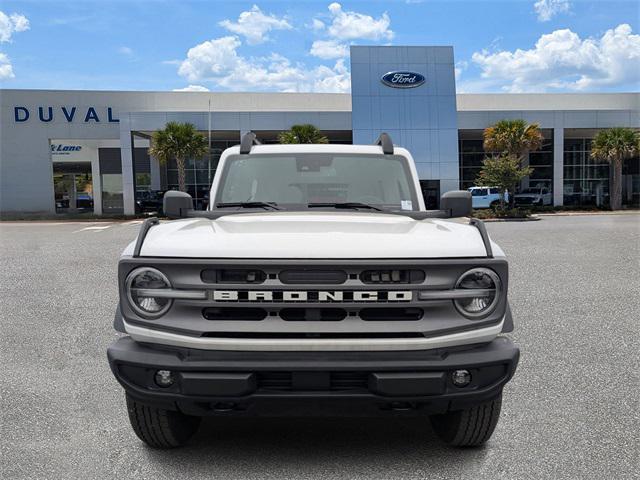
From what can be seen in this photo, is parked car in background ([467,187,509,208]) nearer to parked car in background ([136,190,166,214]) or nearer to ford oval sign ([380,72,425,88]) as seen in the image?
ford oval sign ([380,72,425,88])

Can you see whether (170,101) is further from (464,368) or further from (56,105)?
(464,368)

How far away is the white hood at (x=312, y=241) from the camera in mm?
2820

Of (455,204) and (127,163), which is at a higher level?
(127,163)

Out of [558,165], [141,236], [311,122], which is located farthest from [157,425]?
[558,165]

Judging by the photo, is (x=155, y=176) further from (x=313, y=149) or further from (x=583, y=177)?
(x=313, y=149)

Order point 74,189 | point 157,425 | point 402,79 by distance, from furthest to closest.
→ point 74,189 → point 402,79 → point 157,425

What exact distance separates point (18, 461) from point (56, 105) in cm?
4127

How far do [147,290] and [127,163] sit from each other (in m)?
35.0

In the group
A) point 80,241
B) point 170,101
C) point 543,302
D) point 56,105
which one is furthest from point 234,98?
point 543,302

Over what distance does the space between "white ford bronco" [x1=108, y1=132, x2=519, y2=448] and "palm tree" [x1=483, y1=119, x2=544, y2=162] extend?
1312 inches

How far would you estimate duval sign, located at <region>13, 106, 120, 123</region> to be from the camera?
39406 millimetres

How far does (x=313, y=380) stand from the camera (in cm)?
271

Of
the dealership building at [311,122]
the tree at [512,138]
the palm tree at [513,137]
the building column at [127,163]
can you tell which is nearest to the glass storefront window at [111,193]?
the dealership building at [311,122]

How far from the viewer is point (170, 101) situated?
41.4 metres
